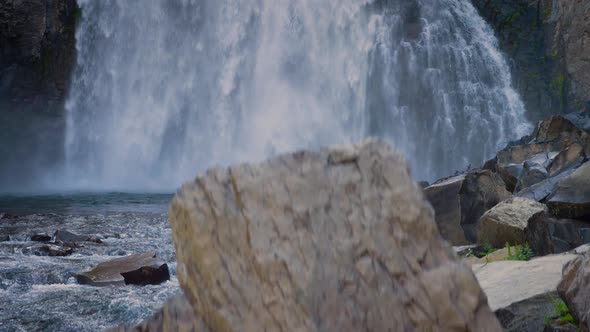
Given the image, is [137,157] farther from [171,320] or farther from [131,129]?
[171,320]

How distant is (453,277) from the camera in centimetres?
198

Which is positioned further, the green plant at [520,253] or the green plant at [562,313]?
the green plant at [520,253]

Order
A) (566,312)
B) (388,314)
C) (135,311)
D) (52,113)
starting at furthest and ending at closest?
(52,113), (135,311), (566,312), (388,314)

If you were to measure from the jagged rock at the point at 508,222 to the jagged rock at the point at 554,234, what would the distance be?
0.25 feet

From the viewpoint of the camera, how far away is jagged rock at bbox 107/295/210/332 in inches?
80.7

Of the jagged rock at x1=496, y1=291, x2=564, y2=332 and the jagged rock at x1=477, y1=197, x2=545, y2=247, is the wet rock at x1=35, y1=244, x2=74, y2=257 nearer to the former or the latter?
the jagged rock at x1=477, y1=197, x2=545, y2=247

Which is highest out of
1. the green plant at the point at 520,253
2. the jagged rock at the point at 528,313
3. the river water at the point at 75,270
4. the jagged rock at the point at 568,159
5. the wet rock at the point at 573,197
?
the jagged rock at the point at 568,159

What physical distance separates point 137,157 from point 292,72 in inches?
384

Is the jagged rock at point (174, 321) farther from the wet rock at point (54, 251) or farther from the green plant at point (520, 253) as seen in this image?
the wet rock at point (54, 251)

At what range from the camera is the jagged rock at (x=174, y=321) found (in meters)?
2.05

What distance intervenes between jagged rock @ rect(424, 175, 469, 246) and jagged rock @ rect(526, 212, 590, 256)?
127 centimetres

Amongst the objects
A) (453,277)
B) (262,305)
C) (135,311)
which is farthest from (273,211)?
(135,311)

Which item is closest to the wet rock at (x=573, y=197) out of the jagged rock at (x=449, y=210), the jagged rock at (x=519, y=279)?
the jagged rock at (x=449, y=210)

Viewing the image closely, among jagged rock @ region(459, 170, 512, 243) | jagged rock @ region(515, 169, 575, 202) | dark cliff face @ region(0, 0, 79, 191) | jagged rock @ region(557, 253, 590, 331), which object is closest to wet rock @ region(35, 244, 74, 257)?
jagged rock @ region(459, 170, 512, 243)
